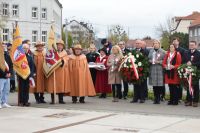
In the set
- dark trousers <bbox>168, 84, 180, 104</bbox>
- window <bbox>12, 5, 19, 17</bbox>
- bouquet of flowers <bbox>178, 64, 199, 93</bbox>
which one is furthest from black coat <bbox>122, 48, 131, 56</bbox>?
window <bbox>12, 5, 19, 17</bbox>

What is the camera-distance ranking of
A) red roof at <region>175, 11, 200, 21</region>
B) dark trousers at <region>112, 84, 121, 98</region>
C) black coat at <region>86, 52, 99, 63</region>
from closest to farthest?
dark trousers at <region>112, 84, 121, 98</region> → black coat at <region>86, 52, 99, 63</region> → red roof at <region>175, 11, 200, 21</region>

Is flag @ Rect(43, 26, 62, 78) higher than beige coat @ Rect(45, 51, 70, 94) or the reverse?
higher

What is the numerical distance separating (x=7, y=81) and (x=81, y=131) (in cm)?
484

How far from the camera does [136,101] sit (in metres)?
15.6

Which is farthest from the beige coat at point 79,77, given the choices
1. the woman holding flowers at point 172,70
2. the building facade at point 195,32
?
the building facade at point 195,32

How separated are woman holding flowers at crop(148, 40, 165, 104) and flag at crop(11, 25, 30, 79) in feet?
12.0

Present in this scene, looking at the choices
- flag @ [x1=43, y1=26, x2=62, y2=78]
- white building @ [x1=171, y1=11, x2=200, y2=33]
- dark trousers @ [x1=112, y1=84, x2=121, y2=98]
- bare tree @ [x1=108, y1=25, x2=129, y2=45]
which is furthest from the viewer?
white building @ [x1=171, y1=11, x2=200, y2=33]

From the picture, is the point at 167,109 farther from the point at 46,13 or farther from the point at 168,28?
the point at 168,28

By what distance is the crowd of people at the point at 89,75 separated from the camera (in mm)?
14578

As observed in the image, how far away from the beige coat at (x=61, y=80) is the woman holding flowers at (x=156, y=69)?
2518 millimetres

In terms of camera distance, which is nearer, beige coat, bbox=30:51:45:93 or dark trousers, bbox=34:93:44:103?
beige coat, bbox=30:51:45:93

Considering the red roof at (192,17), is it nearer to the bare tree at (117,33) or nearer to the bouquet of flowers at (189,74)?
the bare tree at (117,33)

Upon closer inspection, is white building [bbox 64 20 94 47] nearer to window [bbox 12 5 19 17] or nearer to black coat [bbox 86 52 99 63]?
window [bbox 12 5 19 17]

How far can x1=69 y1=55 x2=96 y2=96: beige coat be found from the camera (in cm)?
1541
